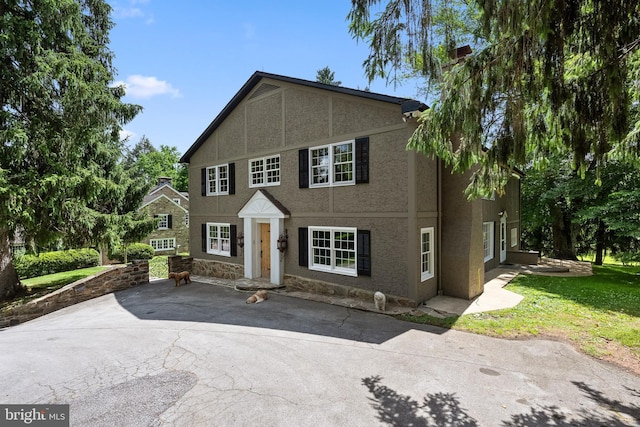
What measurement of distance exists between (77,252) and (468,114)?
26.3m

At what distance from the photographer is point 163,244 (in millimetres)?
30094

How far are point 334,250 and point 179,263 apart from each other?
31.6ft

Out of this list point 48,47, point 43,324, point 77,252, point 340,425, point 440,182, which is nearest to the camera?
point 340,425

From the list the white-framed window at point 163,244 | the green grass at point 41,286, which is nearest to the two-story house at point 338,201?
the green grass at point 41,286

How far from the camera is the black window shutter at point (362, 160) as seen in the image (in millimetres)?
10414

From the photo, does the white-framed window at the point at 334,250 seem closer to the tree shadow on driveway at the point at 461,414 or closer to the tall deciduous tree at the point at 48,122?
the tree shadow on driveway at the point at 461,414

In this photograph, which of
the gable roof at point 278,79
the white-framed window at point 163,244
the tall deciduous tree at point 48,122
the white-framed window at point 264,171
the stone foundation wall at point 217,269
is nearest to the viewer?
the gable roof at point 278,79

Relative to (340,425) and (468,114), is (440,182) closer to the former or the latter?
(468,114)

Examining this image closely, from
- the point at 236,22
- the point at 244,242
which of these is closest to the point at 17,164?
the point at 244,242

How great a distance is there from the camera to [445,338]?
7531mm

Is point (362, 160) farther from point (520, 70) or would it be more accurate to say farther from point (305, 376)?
point (305, 376)

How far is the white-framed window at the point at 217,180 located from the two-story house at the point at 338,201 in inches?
5.3

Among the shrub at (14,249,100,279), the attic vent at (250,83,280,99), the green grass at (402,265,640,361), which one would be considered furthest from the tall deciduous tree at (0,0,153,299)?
the green grass at (402,265,640,361)

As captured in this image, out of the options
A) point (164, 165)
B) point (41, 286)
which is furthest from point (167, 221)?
point (164, 165)
